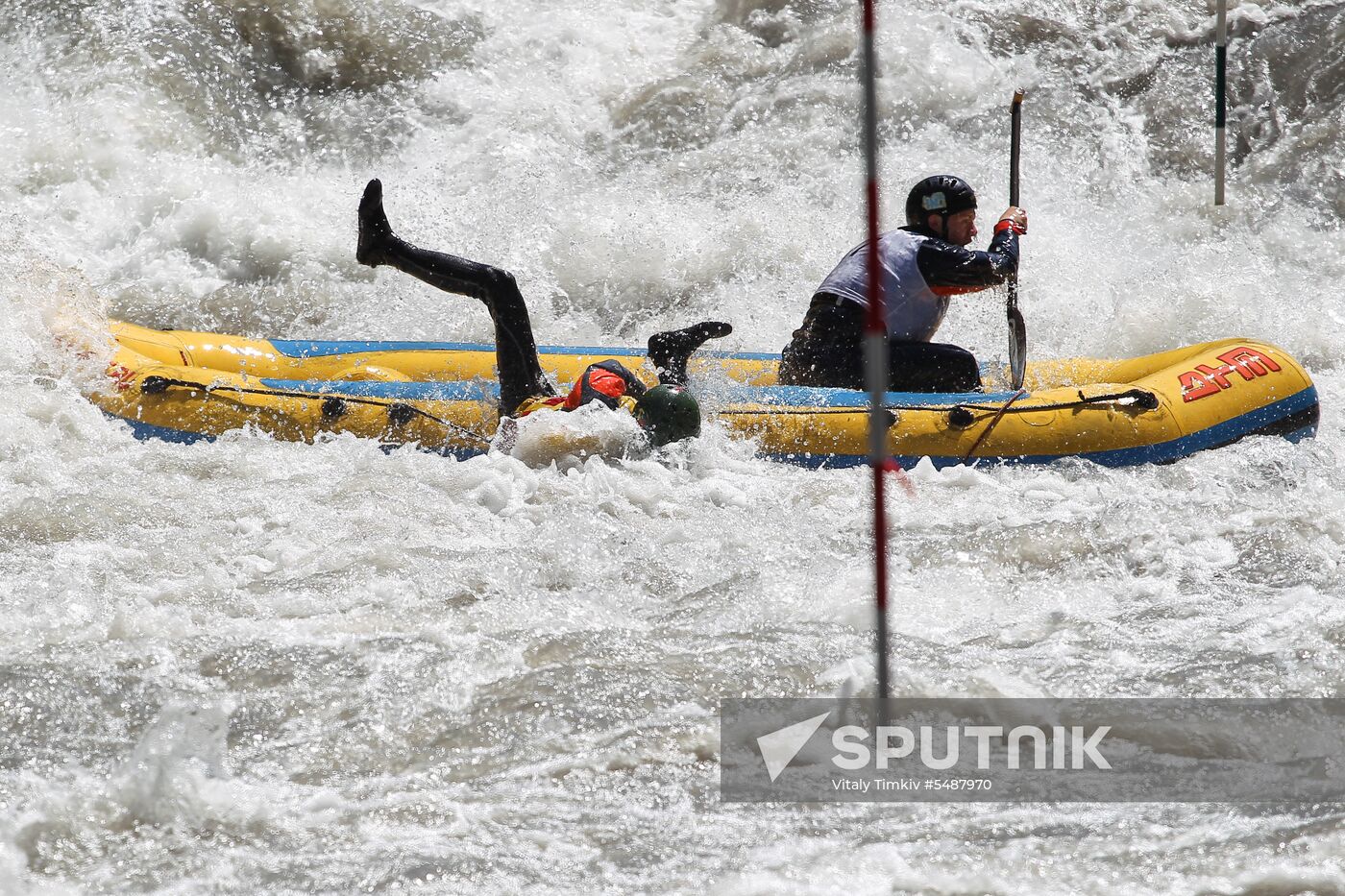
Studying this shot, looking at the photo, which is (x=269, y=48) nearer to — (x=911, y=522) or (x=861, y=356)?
(x=861, y=356)

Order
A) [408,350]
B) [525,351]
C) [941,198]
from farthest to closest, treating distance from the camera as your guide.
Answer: [408,350] < [941,198] < [525,351]

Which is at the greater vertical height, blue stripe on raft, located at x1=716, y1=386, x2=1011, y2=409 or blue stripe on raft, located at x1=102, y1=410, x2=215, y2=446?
blue stripe on raft, located at x1=716, y1=386, x2=1011, y2=409

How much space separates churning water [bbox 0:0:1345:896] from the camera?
2873 millimetres

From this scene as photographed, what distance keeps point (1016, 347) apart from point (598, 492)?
6.67 ft

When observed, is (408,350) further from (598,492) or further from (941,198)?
(941,198)

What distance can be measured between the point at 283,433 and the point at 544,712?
247cm

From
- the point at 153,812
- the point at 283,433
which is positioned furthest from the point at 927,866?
the point at 283,433

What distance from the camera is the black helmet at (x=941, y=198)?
5.51 m

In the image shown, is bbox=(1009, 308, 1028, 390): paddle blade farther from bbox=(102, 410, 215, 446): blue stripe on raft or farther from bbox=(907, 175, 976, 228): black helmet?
bbox=(102, 410, 215, 446): blue stripe on raft

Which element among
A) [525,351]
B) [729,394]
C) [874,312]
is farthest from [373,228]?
[874,312]

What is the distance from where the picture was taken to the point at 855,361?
18.1 ft

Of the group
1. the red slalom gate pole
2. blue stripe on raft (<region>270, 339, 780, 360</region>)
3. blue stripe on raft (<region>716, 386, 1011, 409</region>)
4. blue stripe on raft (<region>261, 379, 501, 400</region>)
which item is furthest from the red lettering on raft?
the red slalom gate pole

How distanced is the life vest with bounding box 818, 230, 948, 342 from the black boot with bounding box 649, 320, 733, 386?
0.61m

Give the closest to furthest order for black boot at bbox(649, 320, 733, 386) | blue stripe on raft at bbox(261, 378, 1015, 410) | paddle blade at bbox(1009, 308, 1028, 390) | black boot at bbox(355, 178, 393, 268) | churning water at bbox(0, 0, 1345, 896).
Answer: churning water at bbox(0, 0, 1345, 896), black boot at bbox(355, 178, 393, 268), black boot at bbox(649, 320, 733, 386), blue stripe on raft at bbox(261, 378, 1015, 410), paddle blade at bbox(1009, 308, 1028, 390)
